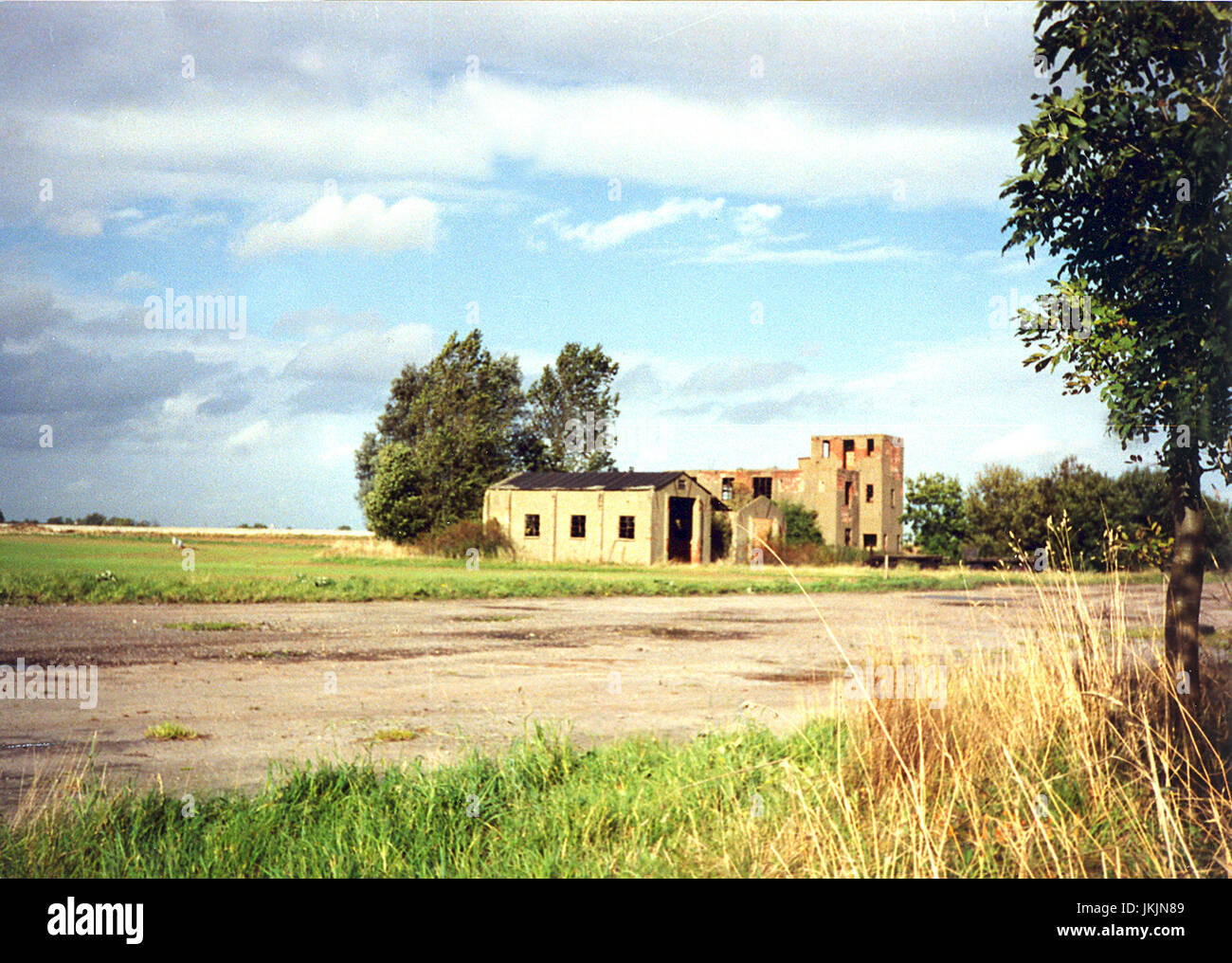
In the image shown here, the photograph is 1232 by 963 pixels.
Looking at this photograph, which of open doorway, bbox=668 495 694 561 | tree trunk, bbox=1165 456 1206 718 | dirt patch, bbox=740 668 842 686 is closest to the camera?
tree trunk, bbox=1165 456 1206 718

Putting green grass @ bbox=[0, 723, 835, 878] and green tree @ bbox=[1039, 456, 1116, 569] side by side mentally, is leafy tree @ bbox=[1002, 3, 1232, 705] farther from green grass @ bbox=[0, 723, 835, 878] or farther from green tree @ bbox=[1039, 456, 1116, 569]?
green grass @ bbox=[0, 723, 835, 878]

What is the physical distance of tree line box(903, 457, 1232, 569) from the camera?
20.1 ft

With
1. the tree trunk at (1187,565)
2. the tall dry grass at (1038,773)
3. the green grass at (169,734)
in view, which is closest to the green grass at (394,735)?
the green grass at (169,734)

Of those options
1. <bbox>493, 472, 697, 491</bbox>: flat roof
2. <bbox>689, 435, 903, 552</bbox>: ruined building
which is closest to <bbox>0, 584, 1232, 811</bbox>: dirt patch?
<bbox>493, 472, 697, 491</bbox>: flat roof

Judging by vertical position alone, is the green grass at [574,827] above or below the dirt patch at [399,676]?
above

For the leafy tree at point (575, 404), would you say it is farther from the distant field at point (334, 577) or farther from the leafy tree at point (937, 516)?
the leafy tree at point (937, 516)

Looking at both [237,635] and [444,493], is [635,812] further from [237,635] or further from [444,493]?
[444,493]

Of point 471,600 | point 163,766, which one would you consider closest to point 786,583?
point 471,600

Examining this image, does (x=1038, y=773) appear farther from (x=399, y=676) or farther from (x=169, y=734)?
(x=399, y=676)

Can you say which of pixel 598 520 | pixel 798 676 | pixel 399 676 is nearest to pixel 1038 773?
pixel 798 676

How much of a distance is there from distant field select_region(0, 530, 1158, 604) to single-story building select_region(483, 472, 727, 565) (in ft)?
6.62

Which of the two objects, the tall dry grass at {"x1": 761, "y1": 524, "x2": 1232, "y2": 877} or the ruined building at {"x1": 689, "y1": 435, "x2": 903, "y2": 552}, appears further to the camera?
the ruined building at {"x1": 689, "y1": 435, "x2": 903, "y2": 552}

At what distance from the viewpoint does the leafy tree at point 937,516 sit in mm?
8967

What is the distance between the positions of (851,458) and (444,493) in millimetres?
23579
